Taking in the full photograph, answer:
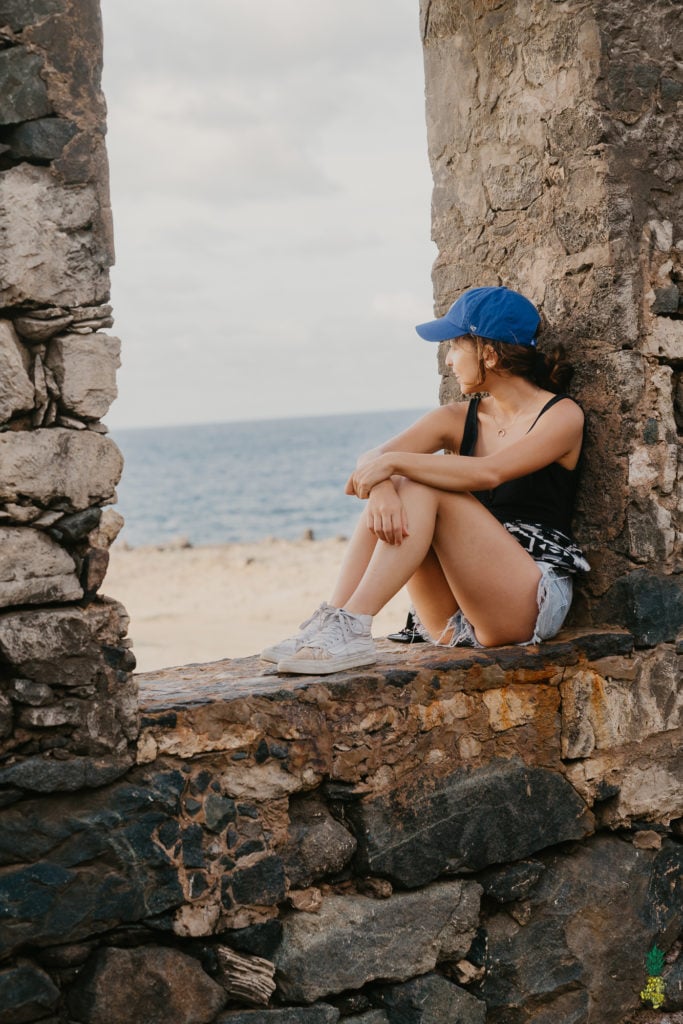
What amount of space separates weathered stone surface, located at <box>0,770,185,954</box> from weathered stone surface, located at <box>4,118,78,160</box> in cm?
133

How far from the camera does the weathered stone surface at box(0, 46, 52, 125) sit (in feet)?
7.41

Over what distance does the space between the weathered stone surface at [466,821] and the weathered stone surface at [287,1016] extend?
0.34 m

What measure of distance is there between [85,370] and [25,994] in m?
1.29

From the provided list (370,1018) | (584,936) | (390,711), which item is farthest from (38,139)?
(584,936)

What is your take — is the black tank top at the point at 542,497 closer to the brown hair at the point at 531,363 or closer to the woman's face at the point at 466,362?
the brown hair at the point at 531,363

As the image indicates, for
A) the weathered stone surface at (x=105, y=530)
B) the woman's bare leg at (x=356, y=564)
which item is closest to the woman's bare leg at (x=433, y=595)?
the woman's bare leg at (x=356, y=564)

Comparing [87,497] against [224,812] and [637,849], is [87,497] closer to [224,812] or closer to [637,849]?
[224,812]

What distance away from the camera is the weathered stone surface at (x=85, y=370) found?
7.72 ft

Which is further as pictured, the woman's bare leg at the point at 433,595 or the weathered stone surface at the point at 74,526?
the woman's bare leg at the point at 433,595

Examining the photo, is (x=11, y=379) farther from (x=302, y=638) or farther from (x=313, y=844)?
(x=313, y=844)

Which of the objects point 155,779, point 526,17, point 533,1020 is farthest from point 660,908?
point 526,17

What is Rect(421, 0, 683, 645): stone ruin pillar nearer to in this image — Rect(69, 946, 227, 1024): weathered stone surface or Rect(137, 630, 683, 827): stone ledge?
Rect(137, 630, 683, 827): stone ledge

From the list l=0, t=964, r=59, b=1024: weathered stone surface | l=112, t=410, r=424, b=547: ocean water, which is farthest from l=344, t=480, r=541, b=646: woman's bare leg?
l=112, t=410, r=424, b=547: ocean water

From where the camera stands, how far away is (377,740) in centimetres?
277
